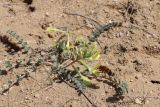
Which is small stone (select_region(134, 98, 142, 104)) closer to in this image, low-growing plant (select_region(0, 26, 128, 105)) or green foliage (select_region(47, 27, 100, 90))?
low-growing plant (select_region(0, 26, 128, 105))

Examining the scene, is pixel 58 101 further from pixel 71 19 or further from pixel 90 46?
pixel 71 19

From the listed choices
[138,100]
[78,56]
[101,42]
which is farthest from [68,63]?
[138,100]

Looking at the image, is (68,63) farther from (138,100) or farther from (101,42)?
(138,100)

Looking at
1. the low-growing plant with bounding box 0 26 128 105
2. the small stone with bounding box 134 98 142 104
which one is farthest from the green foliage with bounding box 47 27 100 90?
the small stone with bounding box 134 98 142 104

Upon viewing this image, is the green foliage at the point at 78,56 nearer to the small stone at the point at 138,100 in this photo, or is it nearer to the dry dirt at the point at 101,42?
the dry dirt at the point at 101,42

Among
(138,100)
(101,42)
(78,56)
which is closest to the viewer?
(138,100)

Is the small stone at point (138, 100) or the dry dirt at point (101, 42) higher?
the dry dirt at point (101, 42)

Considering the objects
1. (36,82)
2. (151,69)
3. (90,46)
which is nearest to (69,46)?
(90,46)

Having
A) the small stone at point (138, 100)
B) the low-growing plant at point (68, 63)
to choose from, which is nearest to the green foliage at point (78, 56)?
the low-growing plant at point (68, 63)
